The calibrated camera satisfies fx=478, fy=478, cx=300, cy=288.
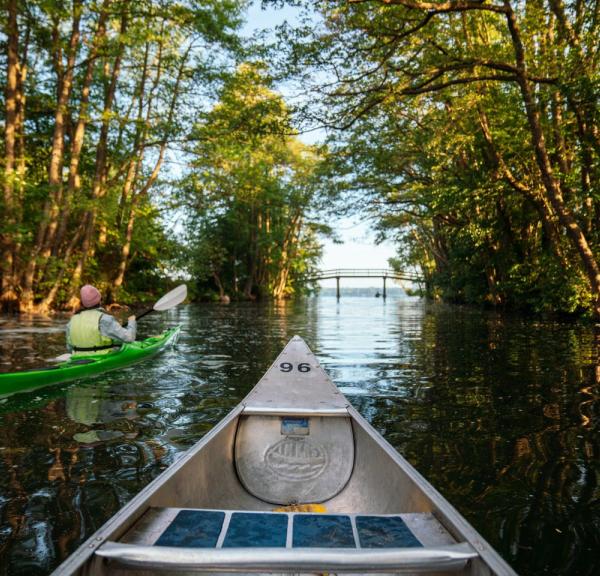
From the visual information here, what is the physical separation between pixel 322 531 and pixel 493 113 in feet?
48.8

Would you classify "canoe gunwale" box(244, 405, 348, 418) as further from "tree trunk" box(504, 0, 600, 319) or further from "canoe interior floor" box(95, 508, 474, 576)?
"tree trunk" box(504, 0, 600, 319)

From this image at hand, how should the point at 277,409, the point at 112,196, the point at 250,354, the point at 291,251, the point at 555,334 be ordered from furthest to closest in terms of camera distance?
the point at 291,251, the point at 112,196, the point at 555,334, the point at 250,354, the point at 277,409

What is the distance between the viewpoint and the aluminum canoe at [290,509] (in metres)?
1.65

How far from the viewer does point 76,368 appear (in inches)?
246

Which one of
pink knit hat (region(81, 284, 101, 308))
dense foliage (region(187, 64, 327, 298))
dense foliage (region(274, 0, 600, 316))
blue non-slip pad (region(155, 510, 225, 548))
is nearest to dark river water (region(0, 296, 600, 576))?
blue non-slip pad (region(155, 510, 225, 548))

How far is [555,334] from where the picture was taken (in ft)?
41.2

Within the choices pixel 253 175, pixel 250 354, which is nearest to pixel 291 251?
pixel 253 175

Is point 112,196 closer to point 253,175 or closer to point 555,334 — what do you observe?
point 253,175

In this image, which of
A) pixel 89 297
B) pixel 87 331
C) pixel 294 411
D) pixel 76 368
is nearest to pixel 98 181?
pixel 87 331

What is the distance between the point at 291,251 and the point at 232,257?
620 centimetres

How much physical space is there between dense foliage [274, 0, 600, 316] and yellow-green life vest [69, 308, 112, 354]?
7.59 m

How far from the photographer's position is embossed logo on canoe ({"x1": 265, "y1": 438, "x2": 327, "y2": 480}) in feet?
10.6


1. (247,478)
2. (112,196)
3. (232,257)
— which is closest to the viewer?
(247,478)

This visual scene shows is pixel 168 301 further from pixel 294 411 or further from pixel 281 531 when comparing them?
pixel 281 531
